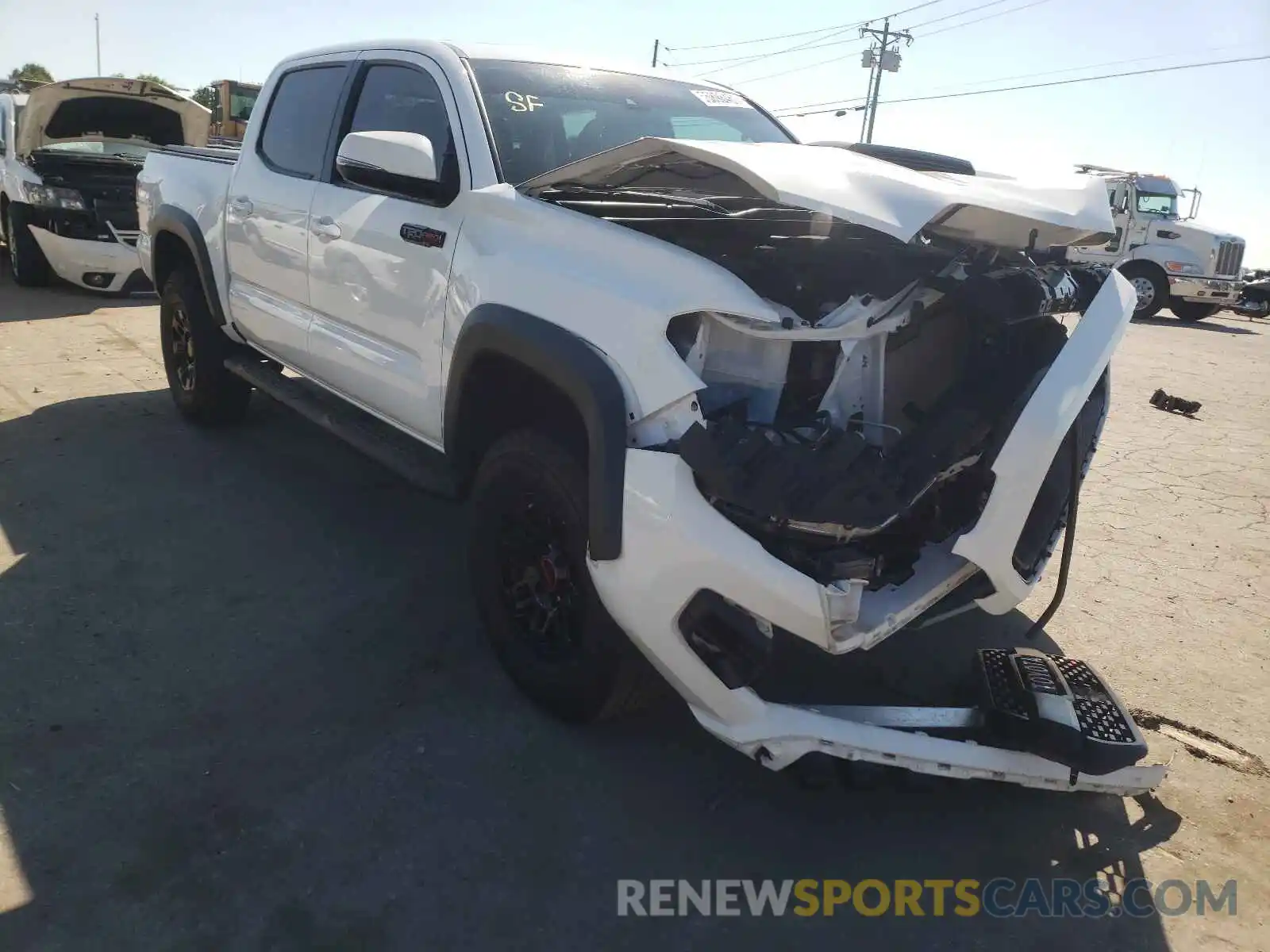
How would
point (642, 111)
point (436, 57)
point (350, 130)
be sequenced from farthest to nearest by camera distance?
point (350, 130) < point (642, 111) < point (436, 57)

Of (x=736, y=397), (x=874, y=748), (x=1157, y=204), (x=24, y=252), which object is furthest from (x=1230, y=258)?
(x=874, y=748)

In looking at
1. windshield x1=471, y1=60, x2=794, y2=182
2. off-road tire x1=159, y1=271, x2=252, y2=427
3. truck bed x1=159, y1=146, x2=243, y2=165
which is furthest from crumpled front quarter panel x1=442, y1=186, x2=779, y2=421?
off-road tire x1=159, y1=271, x2=252, y2=427

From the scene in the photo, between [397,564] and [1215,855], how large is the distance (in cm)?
305

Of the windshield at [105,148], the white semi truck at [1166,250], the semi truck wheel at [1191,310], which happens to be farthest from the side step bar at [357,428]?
the semi truck wheel at [1191,310]

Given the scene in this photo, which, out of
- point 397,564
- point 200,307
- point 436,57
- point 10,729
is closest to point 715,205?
point 436,57

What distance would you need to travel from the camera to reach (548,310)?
2.70 metres

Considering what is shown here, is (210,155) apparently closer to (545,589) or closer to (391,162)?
(391,162)

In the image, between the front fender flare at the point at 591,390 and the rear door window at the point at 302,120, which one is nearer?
the front fender flare at the point at 591,390

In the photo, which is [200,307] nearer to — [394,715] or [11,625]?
[11,625]

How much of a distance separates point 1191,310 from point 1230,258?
3.66 ft

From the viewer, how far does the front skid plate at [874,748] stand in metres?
2.33

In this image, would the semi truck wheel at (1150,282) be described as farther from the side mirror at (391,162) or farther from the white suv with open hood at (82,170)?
the side mirror at (391,162)

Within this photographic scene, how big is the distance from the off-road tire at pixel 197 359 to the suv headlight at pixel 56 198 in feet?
15.4

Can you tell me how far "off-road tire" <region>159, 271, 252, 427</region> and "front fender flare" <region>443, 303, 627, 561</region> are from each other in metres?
3.22
